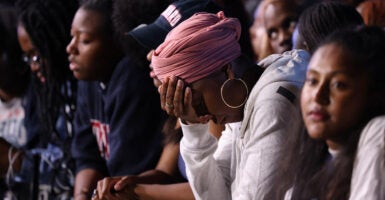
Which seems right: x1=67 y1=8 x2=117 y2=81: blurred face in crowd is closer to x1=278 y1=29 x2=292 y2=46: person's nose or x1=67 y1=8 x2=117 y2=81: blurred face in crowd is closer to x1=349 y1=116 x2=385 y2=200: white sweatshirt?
x1=278 y1=29 x2=292 y2=46: person's nose

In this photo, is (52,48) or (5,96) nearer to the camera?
(52,48)

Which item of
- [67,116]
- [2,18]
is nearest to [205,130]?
[67,116]

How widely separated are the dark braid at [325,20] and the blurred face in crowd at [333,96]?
2.54ft

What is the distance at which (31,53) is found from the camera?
4.35m

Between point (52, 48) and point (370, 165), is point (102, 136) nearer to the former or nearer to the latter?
point (52, 48)

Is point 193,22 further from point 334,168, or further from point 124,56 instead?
point 124,56

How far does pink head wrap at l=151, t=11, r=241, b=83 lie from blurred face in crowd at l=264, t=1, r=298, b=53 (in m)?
1.45

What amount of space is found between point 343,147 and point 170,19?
3.01 ft

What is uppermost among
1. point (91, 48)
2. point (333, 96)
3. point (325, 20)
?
point (333, 96)

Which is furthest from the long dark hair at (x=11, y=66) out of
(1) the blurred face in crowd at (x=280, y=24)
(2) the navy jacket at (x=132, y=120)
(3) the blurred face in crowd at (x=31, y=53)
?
(1) the blurred face in crowd at (x=280, y=24)

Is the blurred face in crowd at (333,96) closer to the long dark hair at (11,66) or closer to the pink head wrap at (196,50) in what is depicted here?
the pink head wrap at (196,50)

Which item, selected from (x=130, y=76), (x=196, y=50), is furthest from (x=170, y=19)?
(x=130, y=76)

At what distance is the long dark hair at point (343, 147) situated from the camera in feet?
6.82

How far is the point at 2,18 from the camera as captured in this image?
4773 millimetres
